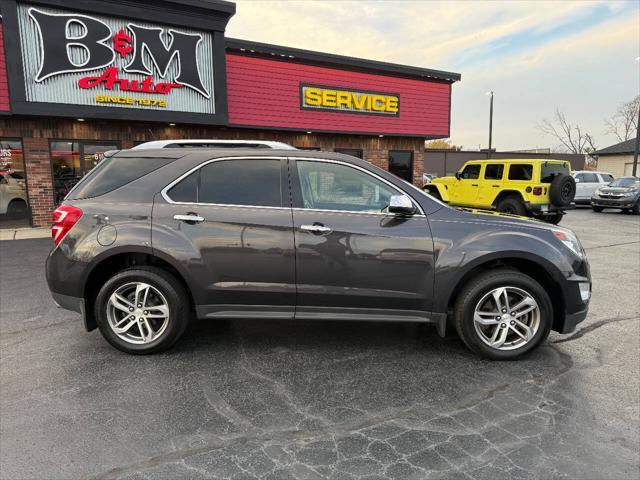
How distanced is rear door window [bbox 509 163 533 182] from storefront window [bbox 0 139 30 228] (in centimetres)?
1346

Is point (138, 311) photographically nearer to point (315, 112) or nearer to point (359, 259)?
point (359, 259)

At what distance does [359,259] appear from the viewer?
358 cm

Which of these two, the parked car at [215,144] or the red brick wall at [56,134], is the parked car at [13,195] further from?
the parked car at [215,144]

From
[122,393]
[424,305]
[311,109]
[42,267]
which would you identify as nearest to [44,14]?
[42,267]

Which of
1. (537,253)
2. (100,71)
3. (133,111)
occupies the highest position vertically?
(100,71)

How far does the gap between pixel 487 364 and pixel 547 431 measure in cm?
97

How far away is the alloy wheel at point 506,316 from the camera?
12.0ft

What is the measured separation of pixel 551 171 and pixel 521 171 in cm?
80

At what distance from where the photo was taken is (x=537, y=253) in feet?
11.9

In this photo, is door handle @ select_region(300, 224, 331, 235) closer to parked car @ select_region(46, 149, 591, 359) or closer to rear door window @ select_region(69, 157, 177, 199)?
parked car @ select_region(46, 149, 591, 359)

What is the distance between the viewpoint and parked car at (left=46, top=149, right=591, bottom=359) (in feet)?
11.8

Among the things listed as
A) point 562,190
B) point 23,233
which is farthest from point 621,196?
point 23,233

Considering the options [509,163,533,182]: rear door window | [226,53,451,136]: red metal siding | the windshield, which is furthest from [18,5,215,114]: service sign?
the windshield

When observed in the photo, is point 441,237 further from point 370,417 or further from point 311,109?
point 311,109
